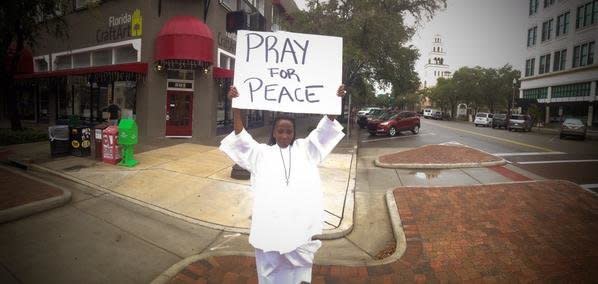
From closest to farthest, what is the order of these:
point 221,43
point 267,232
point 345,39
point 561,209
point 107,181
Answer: point 267,232 < point 561,209 < point 107,181 < point 221,43 < point 345,39

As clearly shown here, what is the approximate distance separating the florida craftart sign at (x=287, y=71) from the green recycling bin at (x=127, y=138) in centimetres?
632

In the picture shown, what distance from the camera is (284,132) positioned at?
2947 mm

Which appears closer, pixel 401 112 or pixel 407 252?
pixel 407 252

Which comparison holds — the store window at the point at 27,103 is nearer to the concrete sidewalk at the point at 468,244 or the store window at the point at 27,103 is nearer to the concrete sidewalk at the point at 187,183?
the concrete sidewalk at the point at 187,183

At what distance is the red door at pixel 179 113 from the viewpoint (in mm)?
15609

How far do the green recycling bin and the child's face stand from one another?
22.7 feet

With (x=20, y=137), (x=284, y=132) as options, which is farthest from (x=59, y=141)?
(x=284, y=132)

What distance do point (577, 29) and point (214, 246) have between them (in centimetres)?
4678

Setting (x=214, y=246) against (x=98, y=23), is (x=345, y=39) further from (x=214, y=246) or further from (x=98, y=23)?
(x=214, y=246)

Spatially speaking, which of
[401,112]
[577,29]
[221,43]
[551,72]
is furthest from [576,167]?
[551,72]

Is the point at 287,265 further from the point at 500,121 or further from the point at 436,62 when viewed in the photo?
the point at 436,62

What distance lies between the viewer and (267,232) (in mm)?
2824

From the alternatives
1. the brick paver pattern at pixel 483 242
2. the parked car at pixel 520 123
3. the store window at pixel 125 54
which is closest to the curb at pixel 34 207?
the brick paver pattern at pixel 483 242

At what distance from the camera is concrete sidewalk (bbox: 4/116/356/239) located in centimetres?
598
